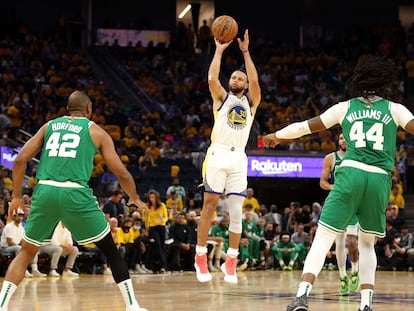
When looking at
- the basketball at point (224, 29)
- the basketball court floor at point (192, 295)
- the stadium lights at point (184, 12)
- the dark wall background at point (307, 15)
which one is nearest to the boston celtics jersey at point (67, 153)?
the basketball court floor at point (192, 295)

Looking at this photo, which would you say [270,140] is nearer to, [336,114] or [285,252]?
[336,114]

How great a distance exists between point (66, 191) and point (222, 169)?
3071mm

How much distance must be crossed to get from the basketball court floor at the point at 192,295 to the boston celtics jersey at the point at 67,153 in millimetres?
2365

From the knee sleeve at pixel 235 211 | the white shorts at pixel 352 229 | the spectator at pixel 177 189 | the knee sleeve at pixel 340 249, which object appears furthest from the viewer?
the spectator at pixel 177 189

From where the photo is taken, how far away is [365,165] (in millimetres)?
7609

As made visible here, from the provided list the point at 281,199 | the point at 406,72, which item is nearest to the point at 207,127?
the point at 281,199

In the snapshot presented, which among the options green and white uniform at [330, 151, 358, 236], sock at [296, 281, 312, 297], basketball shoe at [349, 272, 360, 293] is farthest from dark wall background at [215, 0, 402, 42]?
sock at [296, 281, 312, 297]

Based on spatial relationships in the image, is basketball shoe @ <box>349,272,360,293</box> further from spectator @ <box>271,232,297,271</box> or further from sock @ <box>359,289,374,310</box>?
spectator @ <box>271,232,297,271</box>

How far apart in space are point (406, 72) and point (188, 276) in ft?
56.3

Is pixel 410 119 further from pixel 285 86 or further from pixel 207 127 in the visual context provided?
pixel 285 86

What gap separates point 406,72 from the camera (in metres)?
31.2

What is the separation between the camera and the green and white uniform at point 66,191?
755 cm

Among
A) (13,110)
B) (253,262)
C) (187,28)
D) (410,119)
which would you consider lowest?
(253,262)

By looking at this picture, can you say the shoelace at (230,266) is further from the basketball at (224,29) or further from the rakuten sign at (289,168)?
the rakuten sign at (289,168)
